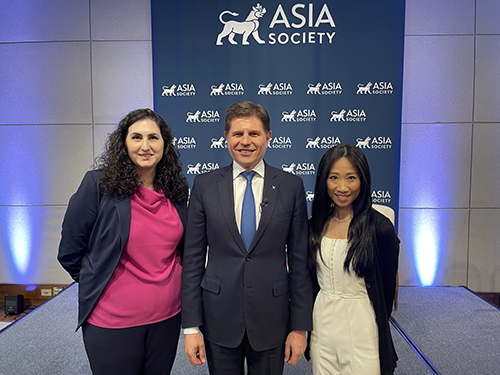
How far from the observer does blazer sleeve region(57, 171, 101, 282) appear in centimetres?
146

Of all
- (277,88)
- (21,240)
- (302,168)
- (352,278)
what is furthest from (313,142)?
(21,240)

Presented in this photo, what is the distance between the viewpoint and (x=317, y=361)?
147 cm

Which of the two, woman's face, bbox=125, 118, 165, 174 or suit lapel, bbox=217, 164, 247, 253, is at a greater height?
woman's face, bbox=125, 118, 165, 174

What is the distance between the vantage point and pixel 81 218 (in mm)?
1457

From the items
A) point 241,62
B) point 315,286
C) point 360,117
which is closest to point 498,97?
point 360,117

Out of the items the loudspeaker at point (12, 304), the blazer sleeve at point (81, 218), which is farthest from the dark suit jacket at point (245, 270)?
the loudspeaker at point (12, 304)

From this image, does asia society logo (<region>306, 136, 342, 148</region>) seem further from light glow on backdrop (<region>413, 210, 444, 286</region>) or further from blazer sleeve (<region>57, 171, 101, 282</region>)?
blazer sleeve (<region>57, 171, 101, 282</region>)

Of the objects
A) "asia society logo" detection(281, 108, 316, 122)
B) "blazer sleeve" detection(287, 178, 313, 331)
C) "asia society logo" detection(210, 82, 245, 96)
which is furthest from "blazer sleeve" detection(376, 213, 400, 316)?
"asia society logo" detection(210, 82, 245, 96)

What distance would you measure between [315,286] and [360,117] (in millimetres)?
2661

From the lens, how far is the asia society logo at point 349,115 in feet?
12.1

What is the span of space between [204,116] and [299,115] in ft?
3.55

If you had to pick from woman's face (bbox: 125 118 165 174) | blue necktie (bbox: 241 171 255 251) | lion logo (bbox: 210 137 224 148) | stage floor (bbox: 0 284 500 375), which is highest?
lion logo (bbox: 210 137 224 148)

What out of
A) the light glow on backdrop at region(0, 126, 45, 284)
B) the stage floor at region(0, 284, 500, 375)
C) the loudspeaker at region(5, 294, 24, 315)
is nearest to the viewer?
the stage floor at region(0, 284, 500, 375)

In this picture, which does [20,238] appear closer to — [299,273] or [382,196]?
[299,273]
